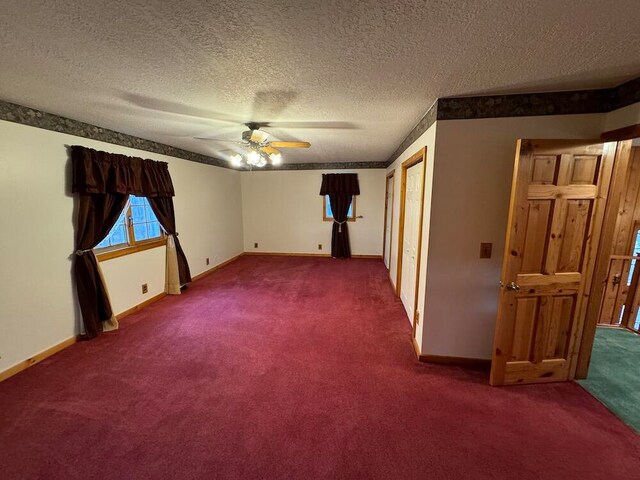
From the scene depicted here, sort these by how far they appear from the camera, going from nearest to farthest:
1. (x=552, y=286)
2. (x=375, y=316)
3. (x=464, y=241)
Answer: (x=552, y=286) → (x=464, y=241) → (x=375, y=316)

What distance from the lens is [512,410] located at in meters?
1.89

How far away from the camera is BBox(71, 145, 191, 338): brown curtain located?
270 centimetres

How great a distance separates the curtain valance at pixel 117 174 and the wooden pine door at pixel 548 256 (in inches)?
152

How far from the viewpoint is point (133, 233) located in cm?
348

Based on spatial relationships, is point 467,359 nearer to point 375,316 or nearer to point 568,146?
point 375,316

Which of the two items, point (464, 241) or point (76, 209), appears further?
point (76, 209)

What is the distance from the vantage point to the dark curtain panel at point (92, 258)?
2.75 m

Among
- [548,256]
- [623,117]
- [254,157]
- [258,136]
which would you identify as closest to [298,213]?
[254,157]

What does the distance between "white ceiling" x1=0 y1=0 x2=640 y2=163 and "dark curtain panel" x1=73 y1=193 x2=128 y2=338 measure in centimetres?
98

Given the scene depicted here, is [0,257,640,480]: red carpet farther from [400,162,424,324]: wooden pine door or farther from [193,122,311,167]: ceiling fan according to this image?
[193,122,311,167]: ceiling fan

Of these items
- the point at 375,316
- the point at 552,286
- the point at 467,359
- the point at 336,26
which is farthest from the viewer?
the point at 375,316

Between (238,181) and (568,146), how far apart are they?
5.82m

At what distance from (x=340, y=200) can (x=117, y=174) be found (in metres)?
4.10

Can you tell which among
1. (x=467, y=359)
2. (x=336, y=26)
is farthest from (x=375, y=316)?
(x=336, y=26)
